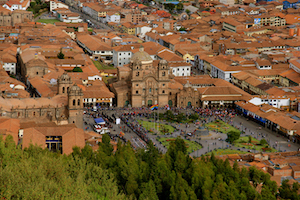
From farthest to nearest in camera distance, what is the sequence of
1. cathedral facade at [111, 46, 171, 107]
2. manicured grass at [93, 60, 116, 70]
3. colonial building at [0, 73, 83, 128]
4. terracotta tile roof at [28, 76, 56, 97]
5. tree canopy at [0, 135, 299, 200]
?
manicured grass at [93, 60, 116, 70], cathedral facade at [111, 46, 171, 107], terracotta tile roof at [28, 76, 56, 97], colonial building at [0, 73, 83, 128], tree canopy at [0, 135, 299, 200]

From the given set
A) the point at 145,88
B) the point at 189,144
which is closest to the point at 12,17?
the point at 145,88

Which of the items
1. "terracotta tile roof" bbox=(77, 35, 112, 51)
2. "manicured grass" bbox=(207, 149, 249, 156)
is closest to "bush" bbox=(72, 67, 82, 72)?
"terracotta tile roof" bbox=(77, 35, 112, 51)

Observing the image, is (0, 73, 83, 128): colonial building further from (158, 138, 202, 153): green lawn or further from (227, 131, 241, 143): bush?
(227, 131, 241, 143): bush

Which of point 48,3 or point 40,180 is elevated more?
point 40,180

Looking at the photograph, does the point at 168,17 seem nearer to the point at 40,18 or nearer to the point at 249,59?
the point at 40,18

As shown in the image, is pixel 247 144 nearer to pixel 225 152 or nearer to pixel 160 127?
pixel 225 152

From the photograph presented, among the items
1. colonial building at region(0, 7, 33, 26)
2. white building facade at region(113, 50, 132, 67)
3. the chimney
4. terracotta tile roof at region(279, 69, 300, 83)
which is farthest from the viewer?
colonial building at region(0, 7, 33, 26)

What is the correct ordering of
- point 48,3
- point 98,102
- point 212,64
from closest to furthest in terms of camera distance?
point 98,102
point 212,64
point 48,3

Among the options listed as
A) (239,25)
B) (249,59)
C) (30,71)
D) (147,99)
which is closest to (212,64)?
(249,59)
